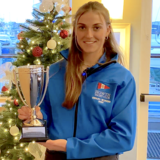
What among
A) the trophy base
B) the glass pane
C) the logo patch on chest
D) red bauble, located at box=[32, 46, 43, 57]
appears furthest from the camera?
the glass pane

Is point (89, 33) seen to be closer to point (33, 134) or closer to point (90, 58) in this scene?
point (90, 58)

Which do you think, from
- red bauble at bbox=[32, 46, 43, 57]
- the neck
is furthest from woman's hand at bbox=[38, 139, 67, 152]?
red bauble at bbox=[32, 46, 43, 57]

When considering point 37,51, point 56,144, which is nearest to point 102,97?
point 56,144

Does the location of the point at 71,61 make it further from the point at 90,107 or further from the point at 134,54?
the point at 134,54

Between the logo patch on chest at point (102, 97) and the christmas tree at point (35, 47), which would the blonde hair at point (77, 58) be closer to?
the logo patch on chest at point (102, 97)

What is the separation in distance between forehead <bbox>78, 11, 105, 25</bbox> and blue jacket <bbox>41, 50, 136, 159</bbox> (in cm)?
23

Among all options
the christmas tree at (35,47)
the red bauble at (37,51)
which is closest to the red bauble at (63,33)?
the christmas tree at (35,47)

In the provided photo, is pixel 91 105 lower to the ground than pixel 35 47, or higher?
lower

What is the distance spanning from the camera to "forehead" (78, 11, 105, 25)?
3.65ft

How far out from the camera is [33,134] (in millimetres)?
989

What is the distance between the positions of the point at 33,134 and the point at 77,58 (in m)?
0.50

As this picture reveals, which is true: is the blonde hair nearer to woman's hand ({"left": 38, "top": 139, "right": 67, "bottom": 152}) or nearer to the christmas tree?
woman's hand ({"left": 38, "top": 139, "right": 67, "bottom": 152})

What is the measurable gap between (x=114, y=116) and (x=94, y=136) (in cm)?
15

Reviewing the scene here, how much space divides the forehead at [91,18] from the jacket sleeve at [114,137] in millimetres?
371
